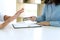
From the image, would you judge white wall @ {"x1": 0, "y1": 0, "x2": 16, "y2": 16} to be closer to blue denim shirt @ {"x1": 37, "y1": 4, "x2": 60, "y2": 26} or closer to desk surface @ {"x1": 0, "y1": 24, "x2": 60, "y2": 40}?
blue denim shirt @ {"x1": 37, "y1": 4, "x2": 60, "y2": 26}

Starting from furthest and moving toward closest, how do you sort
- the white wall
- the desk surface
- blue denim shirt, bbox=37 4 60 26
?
1. the white wall
2. blue denim shirt, bbox=37 4 60 26
3. the desk surface

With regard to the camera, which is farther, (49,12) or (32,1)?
(32,1)

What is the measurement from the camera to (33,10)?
333 cm

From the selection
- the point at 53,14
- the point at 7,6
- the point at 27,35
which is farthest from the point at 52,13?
the point at 7,6

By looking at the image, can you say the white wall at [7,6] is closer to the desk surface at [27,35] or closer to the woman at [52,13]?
the woman at [52,13]

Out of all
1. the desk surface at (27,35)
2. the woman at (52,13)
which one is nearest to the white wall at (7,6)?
the woman at (52,13)

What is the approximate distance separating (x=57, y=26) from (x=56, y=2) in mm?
282

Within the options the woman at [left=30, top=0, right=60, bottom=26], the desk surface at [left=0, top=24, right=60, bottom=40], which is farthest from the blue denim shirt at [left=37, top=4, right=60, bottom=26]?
the desk surface at [left=0, top=24, right=60, bottom=40]

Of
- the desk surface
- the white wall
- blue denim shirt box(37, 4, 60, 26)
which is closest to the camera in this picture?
the desk surface

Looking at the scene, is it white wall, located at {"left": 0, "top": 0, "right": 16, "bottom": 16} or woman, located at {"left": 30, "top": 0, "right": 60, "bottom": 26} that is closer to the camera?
woman, located at {"left": 30, "top": 0, "right": 60, "bottom": 26}

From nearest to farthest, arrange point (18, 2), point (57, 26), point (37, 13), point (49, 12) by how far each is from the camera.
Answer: point (57, 26)
point (49, 12)
point (18, 2)
point (37, 13)

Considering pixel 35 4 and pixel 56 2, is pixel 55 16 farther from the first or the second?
pixel 35 4

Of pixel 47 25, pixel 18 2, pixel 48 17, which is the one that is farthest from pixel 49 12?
pixel 18 2

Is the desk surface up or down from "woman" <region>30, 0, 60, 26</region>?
down
